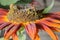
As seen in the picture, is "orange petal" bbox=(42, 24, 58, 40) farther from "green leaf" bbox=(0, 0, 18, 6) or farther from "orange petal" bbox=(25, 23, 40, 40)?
"green leaf" bbox=(0, 0, 18, 6)

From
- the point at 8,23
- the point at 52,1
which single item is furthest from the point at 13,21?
the point at 52,1

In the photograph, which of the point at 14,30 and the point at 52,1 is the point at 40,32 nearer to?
the point at 14,30

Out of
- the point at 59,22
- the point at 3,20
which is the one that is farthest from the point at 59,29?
the point at 3,20

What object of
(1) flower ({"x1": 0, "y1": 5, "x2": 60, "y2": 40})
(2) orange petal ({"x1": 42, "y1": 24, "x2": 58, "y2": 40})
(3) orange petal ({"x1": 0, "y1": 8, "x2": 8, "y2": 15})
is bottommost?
(2) orange petal ({"x1": 42, "y1": 24, "x2": 58, "y2": 40})

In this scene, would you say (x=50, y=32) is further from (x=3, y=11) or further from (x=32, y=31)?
(x=3, y=11)

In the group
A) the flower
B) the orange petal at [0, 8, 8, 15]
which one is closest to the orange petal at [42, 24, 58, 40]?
the flower

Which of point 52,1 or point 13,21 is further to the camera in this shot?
point 52,1

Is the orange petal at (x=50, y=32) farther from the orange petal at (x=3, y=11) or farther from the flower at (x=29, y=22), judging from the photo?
the orange petal at (x=3, y=11)
